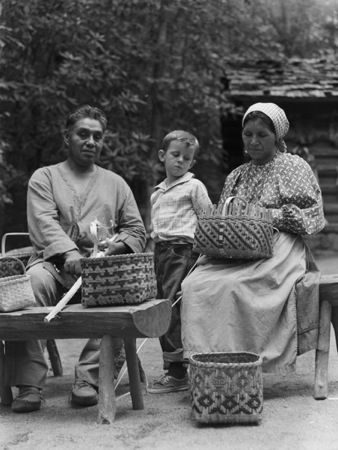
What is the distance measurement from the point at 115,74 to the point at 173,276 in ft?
18.7

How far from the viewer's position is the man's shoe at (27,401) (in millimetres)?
4402

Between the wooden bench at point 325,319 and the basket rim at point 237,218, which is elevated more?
the basket rim at point 237,218

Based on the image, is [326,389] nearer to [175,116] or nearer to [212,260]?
[212,260]

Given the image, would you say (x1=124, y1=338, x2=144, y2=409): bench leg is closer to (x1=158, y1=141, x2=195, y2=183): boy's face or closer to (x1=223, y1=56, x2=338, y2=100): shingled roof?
(x1=158, y1=141, x2=195, y2=183): boy's face

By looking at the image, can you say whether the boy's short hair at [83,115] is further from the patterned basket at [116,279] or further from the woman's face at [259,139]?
the patterned basket at [116,279]

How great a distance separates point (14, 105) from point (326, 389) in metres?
7.03

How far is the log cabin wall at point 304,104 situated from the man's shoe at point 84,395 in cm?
761

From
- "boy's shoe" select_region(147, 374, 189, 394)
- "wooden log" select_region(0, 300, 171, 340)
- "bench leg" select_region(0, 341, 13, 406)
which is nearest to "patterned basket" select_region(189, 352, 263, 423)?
"wooden log" select_region(0, 300, 171, 340)

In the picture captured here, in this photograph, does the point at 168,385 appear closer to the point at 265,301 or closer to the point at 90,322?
the point at 265,301

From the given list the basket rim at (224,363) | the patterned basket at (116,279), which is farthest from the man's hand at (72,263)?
the basket rim at (224,363)

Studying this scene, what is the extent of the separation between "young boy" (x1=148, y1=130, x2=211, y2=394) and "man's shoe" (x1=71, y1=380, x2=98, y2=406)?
592 mm

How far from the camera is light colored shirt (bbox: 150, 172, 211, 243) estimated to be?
16.7ft

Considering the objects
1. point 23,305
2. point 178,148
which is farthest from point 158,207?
point 23,305

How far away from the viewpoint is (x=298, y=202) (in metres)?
4.89
